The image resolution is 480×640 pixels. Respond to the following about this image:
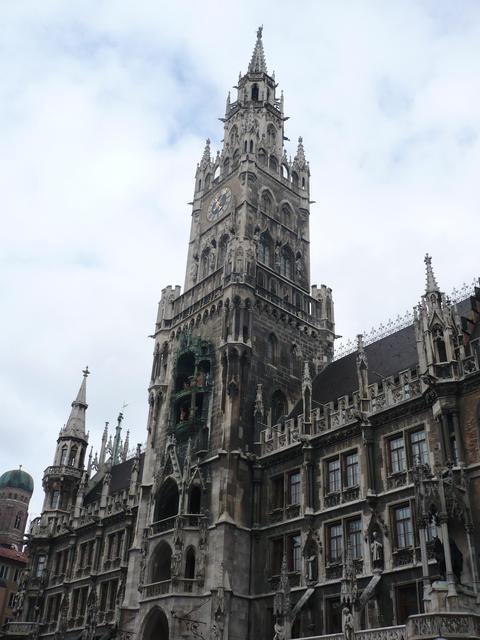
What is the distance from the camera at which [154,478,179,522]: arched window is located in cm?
3841

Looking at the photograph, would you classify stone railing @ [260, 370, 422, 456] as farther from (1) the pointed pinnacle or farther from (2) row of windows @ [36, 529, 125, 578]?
(1) the pointed pinnacle

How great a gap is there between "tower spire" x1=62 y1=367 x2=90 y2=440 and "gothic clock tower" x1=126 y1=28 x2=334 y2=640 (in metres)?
19.2

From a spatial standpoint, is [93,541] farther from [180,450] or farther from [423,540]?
[423,540]

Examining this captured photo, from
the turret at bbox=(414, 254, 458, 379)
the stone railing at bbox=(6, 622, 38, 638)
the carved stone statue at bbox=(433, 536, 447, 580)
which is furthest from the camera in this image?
the stone railing at bbox=(6, 622, 38, 638)

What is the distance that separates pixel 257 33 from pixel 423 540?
49.3 metres

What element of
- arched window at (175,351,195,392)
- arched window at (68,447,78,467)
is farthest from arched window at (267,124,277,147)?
arched window at (68,447,78,467)

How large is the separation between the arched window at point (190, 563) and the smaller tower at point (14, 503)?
247 feet

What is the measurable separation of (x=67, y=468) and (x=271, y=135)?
105 ft

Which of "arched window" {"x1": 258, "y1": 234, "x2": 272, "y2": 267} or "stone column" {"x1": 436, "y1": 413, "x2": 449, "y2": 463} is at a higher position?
"arched window" {"x1": 258, "y1": 234, "x2": 272, "y2": 267}

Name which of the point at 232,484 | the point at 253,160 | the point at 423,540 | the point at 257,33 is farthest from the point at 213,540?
the point at 257,33

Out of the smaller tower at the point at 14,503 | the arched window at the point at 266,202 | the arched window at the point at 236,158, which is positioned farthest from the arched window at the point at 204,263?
the smaller tower at the point at 14,503

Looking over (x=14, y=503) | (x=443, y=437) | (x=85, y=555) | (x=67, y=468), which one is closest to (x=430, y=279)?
(x=443, y=437)

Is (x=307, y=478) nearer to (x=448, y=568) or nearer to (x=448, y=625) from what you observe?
(x=448, y=568)

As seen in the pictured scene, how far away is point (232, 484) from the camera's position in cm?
3578
